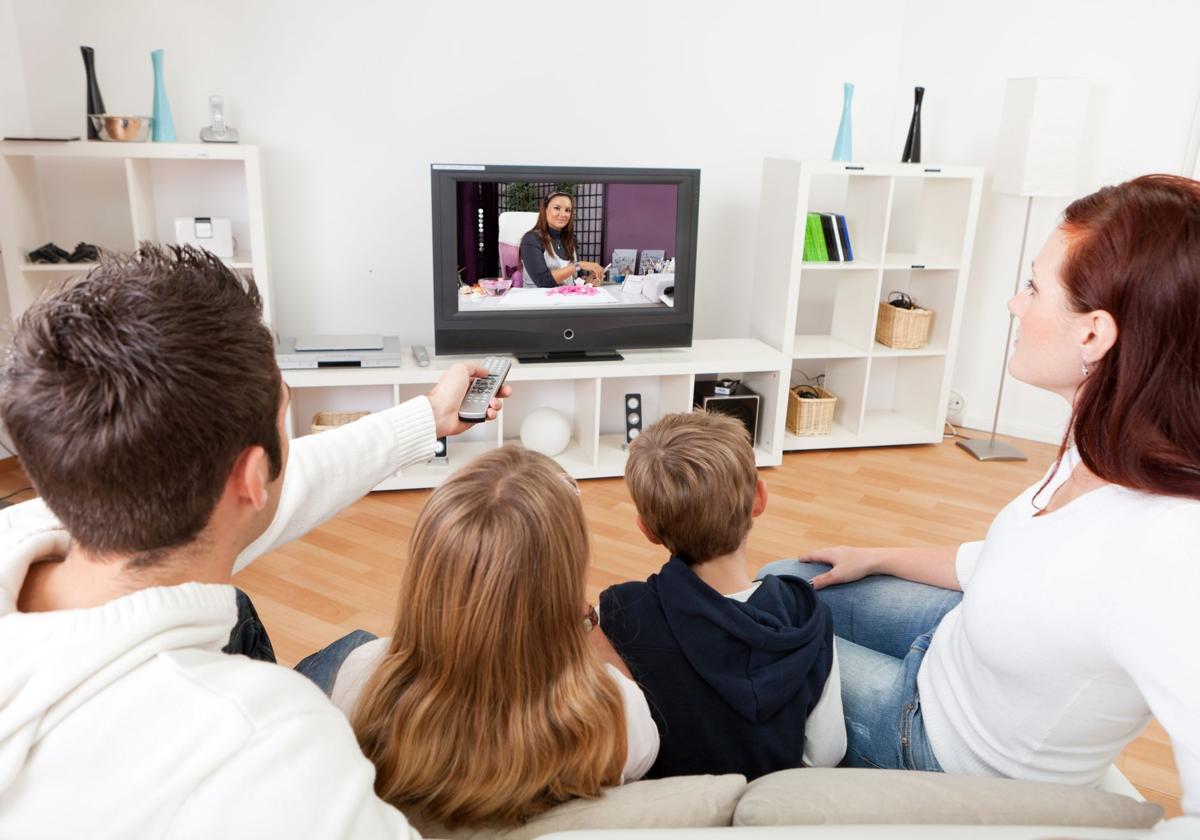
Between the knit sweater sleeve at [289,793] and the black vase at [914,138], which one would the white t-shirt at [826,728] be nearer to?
the knit sweater sleeve at [289,793]

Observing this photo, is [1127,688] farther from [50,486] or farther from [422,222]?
[422,222]

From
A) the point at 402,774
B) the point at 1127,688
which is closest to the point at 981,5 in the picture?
the point at 1127,688

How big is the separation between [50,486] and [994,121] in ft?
13.5

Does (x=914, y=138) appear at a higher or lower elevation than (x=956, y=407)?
higher

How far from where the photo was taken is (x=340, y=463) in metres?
1.49

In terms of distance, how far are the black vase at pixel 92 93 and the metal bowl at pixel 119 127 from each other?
0.15ft

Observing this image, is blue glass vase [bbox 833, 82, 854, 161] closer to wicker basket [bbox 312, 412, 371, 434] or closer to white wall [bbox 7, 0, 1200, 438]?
white wall [bbox 7, 0, 1200, 438]

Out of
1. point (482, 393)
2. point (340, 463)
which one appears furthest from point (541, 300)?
point (340, 463)

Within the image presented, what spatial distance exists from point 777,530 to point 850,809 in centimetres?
228

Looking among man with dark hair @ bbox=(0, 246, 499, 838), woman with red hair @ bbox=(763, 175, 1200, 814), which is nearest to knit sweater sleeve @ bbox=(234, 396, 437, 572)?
man with dark hair @ bbox=(0, 246, 499, 838)

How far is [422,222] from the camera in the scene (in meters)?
3.60

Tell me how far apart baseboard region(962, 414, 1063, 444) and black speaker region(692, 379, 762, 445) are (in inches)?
48.7

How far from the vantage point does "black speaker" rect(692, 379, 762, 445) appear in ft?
A: 12.0

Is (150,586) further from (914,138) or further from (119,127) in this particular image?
(914,138)
